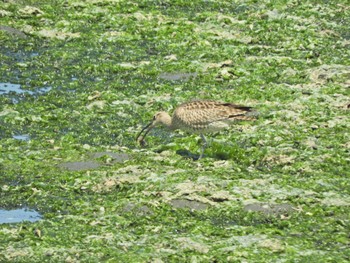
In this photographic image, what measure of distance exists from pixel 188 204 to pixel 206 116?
2543mm

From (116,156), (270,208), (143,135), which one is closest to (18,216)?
(116,156)

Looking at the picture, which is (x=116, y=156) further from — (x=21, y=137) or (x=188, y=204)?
(x=188, y=204)

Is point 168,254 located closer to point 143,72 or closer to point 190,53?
point 143,72

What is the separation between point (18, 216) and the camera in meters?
12.6

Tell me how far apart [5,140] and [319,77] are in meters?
6.19

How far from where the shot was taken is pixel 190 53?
2034 cm

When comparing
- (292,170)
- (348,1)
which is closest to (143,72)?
(292,170)

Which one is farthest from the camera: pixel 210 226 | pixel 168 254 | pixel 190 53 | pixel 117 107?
pixel 190 53

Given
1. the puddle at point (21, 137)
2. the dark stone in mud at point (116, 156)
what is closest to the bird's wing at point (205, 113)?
the dark stone in mud at point (116, 156)

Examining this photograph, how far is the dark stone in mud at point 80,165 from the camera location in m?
14.5

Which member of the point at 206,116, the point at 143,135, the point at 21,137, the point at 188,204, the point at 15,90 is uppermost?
the point at 206,116

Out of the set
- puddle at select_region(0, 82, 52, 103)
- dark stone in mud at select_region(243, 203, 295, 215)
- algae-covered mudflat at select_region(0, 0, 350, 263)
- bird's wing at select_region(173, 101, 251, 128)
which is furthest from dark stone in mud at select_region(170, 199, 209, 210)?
puddle at select_region(0, 82, 52, 103)

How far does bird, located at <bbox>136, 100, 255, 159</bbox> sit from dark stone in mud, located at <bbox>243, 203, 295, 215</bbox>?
7.70 feet

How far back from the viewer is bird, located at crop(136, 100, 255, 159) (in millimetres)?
15086
